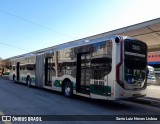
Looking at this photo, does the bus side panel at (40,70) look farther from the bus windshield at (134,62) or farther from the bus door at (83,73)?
the bus windshield at (134,62)

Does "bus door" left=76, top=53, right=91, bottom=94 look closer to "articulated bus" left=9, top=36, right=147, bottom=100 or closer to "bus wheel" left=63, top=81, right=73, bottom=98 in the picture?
"articulated bus" left=9, top=36, right=147, bottom=100

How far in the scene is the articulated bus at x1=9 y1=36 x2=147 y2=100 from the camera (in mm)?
9945

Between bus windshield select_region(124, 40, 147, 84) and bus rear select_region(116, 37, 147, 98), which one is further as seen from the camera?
bus windshield select_region(124, 40, 147, 84)

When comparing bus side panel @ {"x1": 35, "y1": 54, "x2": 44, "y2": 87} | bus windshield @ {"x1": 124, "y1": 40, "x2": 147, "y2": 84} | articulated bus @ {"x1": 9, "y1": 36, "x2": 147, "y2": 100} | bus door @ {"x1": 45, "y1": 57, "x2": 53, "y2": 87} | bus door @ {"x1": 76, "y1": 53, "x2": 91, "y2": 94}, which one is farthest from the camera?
bus side panel @ {"x1": 35, "y1": 54, "x2": 44, "y2": 87}

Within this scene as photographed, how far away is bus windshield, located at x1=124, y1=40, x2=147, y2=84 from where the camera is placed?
10320 millimetres

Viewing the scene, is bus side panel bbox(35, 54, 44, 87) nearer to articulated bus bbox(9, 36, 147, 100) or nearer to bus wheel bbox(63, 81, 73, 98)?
articulated bus bbox(9, 36, 147, 100)

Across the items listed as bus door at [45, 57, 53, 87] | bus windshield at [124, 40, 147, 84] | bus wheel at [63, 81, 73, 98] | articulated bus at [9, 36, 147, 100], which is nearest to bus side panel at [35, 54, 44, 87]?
bus door at [45, 57, 53, 87]

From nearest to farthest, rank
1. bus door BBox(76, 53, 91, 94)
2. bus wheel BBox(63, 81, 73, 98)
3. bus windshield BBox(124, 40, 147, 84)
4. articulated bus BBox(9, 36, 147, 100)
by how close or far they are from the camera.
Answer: articulated bus BBox(9, 36, 147, 100) < bus windshield BBox(124, 40, 147, 84) < bus door BBox(76, 53, 91, 94) < bus wheel BBox(63, 81, 73, 98)

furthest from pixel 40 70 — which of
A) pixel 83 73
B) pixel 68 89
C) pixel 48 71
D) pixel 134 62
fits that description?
pixel 134 62

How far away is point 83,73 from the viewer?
1217cm

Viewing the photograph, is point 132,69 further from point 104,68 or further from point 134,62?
point 104,68

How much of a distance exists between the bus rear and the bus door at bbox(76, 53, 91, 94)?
2.17 meters

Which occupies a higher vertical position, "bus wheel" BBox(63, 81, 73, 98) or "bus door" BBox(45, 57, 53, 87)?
"bus door" BBox(45, 57, 53, 87)

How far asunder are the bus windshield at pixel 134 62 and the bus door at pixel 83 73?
7.11 ft
